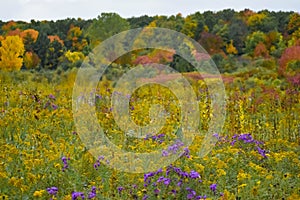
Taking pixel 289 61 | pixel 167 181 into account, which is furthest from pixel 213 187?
pixel 289 61

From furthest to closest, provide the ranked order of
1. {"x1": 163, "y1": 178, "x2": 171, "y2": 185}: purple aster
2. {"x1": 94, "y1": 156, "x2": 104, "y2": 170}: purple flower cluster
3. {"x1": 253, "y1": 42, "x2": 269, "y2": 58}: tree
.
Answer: {"x1": 253, "y1": 42, "x2": 269, "y2": 58}: tree
{"x1": 94, "y1": 156, "x2": 104, "y2": 170}: purple flower cluster
{"x1": 163, "y1": 178, "x2": 171, "y2": 185}: purple aster

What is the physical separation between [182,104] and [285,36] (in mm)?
26387

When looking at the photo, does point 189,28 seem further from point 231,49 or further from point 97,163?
point 97,163

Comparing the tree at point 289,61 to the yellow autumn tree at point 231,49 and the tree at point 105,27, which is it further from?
the tree at point 105,27

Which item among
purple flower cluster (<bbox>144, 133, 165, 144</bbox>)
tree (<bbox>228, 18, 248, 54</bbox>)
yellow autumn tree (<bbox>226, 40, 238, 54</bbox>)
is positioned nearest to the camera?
purple flower cluster (<bbox>144, 133, 165, 144</bbox>)

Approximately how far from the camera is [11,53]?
76.7 feet

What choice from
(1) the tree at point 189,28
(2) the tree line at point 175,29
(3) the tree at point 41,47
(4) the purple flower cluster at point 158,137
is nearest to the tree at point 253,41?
(2) the tree line at point 175,29

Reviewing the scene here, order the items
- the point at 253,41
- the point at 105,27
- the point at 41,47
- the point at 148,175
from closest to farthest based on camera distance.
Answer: the point at 148,175 → the point at 41,47 → the point at 253,41 → the point at 105,27

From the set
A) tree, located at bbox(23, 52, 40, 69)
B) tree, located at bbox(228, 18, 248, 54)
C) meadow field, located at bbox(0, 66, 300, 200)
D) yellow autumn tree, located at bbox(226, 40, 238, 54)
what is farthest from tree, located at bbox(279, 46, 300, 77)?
tree, located at bbox(23, 52, 40, 69)

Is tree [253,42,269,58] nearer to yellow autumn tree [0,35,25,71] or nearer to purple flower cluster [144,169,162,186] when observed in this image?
yellow autumn tree [0,35,25,71]

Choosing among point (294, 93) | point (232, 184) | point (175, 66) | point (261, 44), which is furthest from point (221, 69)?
point (232, 184)

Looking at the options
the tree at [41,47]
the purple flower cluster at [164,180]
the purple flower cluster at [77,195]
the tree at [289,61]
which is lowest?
the purple flower cluster at [77,195]

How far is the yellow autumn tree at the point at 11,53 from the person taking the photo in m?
23.1

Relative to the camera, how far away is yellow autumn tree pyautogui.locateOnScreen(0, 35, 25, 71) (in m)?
23.1
